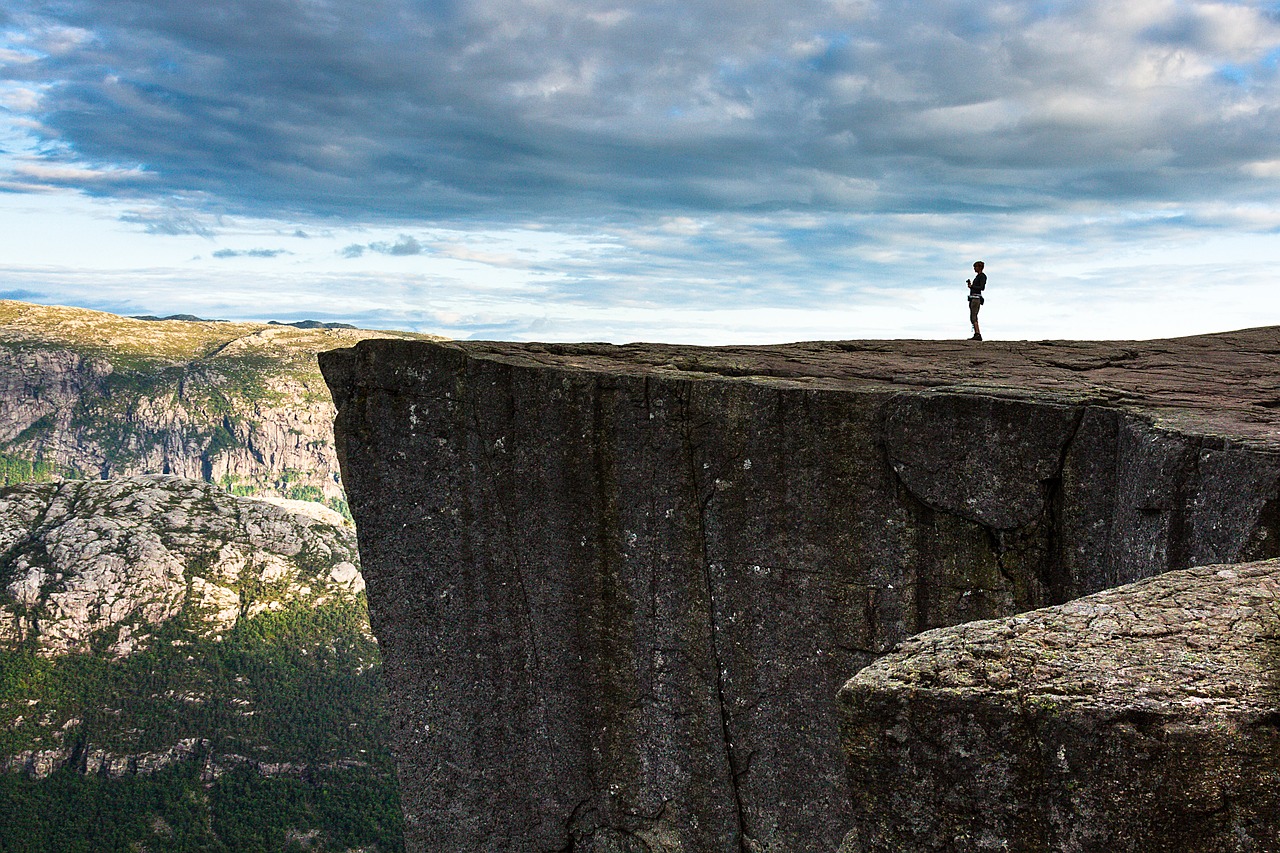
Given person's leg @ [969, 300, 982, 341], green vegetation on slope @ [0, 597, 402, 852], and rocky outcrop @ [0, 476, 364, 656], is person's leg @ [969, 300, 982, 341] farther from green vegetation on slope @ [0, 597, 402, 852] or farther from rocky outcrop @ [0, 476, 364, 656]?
rocky outcrop @ [0, 476, 364, 656]

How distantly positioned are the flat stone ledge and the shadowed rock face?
26.8 ft

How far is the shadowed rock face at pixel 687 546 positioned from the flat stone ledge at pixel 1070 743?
26.8ft

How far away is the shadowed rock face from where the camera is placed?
1432 centimetres

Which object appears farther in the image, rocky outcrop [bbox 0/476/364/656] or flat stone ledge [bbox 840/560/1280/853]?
rocky outcrop [bbox 0/476/364/656]

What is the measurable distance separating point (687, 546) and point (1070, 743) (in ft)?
37.7

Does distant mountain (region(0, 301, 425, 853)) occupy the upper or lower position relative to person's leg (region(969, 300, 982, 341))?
lower

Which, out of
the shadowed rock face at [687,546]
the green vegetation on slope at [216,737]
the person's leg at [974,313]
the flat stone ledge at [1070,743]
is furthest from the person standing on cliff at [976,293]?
the green vegetation on slope at [216,737]

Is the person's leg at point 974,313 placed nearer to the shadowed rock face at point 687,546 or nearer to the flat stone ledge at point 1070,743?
the shadowed rock face at point 687,546

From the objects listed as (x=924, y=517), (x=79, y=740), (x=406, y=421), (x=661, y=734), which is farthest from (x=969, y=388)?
(x=79, y=740)

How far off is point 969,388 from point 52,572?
206m

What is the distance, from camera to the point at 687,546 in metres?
16.2

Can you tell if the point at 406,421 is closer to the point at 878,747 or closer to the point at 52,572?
the point at 878,747

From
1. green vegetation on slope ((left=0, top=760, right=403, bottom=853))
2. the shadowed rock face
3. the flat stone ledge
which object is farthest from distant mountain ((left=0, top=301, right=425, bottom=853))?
the flat stone ledge

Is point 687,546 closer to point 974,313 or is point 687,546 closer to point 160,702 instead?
point 974,313
